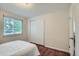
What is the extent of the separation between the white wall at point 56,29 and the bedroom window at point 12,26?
284mm

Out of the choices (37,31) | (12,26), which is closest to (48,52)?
(37,31)

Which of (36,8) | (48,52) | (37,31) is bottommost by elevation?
(48,52)

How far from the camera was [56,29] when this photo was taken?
1.24m

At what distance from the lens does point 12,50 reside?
115 centimetres

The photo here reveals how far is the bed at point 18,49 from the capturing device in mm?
1147

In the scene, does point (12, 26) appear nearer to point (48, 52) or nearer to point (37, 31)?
point (37, 31)

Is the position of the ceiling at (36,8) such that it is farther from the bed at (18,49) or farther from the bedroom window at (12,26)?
the bed at (18,49)

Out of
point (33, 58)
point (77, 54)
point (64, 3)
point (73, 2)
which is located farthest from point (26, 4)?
point (77, 54)

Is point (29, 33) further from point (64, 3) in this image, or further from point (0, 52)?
point (64, 3)

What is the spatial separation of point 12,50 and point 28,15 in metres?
0.53

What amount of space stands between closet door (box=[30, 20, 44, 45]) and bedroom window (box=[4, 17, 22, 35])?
176mm

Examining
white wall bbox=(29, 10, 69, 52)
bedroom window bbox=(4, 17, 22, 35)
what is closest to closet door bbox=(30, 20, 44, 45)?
white wall bbox=(29, 10, 69, 52)

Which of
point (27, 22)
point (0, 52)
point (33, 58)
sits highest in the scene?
point (27, 22)

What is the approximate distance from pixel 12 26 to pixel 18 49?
1.08 feet
